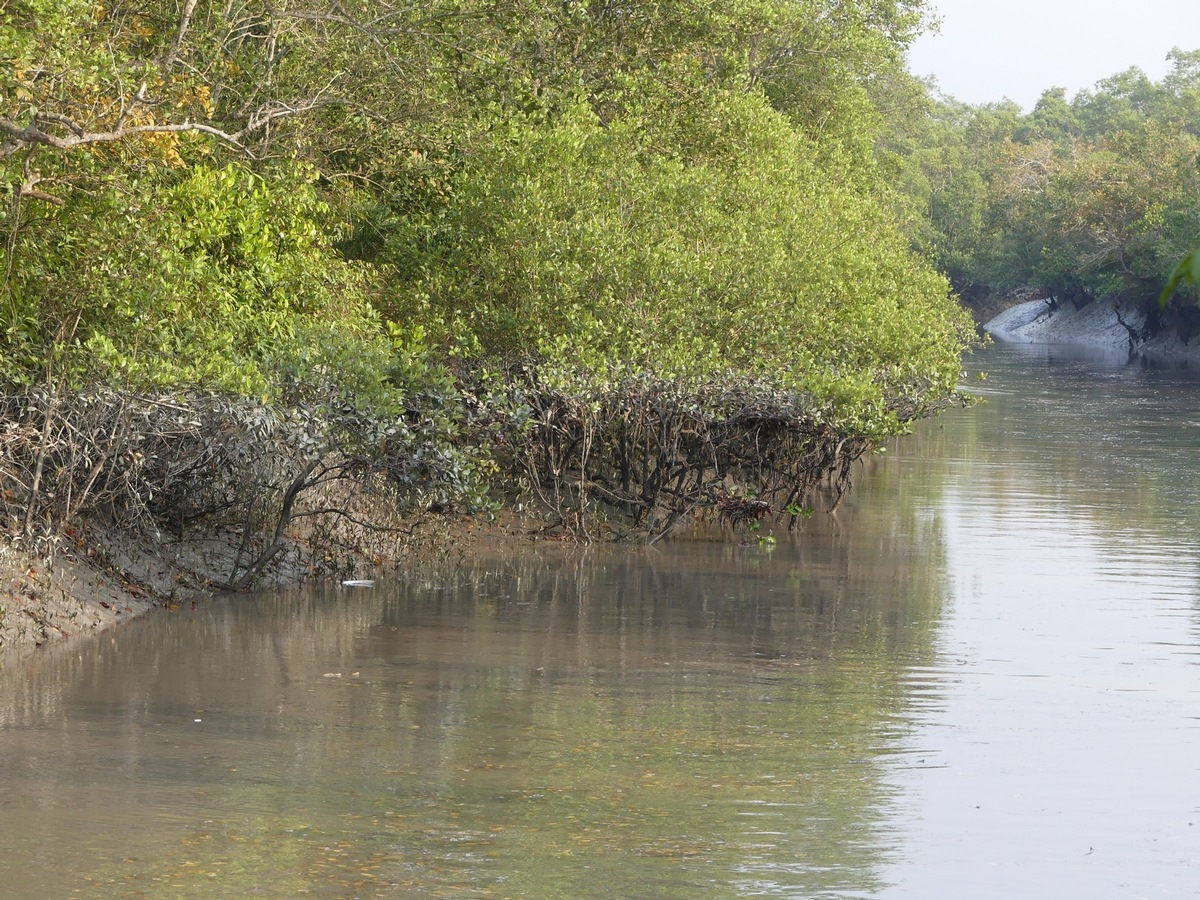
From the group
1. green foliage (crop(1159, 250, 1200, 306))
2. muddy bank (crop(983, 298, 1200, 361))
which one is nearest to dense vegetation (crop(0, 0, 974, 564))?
green foliage (crop(1159, 250, 1200, 306))

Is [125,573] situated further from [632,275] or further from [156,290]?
[632,275]

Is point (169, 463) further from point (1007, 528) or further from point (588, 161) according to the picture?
point (1007, 528)

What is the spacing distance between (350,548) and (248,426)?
2696mm

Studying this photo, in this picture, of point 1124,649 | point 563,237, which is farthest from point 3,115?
point 1124,649

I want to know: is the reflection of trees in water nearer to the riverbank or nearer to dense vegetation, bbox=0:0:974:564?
dense vegetation, bbox=0:0:974:564

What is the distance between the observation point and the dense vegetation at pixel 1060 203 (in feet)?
195

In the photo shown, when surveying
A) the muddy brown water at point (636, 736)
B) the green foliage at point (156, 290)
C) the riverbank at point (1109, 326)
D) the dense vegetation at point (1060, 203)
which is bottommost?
the muddy brown water at point (636, 736)

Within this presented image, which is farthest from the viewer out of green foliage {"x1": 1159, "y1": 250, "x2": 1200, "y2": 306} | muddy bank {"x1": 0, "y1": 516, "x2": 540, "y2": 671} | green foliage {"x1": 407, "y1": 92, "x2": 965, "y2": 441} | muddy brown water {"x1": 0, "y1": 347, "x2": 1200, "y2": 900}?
green foliage {"x1": 407, "y1": 92, "x2": 965, "y2": 441}

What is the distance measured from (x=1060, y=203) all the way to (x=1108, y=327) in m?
8.40

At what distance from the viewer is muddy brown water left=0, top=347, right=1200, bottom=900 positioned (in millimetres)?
7188

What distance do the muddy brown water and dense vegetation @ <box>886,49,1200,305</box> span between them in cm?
2262

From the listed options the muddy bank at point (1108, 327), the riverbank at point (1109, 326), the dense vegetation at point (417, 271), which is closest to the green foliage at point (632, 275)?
the dense vegetation at point (417, 271)

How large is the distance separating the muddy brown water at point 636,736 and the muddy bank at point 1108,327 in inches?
1641

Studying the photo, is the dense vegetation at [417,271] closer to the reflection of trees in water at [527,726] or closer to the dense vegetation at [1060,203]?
the reflection of trees in water at [527,726]
